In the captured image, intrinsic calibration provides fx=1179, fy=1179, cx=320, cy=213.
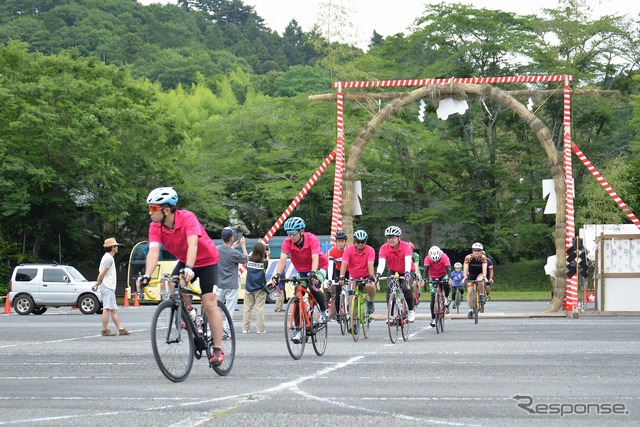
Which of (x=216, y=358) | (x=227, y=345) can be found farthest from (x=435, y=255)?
(x=216, y=358)

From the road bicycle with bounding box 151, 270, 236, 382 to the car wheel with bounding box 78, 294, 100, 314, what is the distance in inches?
1026

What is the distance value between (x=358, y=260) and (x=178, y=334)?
24.9 feet

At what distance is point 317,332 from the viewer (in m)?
15.7

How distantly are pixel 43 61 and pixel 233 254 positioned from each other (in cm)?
3710

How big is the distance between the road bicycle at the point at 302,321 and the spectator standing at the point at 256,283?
6150 millimetres

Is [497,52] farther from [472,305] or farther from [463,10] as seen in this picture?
[472,305]

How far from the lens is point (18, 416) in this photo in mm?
9477

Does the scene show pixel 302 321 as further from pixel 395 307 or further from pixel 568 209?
pixel 568 209

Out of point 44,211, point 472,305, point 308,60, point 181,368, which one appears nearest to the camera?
point 181,368

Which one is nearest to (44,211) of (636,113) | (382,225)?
(382,225)

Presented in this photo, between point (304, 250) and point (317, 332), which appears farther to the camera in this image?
point (304, 250)

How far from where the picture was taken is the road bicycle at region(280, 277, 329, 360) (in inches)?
593

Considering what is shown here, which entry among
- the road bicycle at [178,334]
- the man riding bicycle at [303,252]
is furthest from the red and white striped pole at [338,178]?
the road bicycle at [178,334]

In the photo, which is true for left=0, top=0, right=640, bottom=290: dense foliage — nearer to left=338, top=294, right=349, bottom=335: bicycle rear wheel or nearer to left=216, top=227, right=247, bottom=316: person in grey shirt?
left=216, top=227, right=247, bottom=316: person in grey shirt
